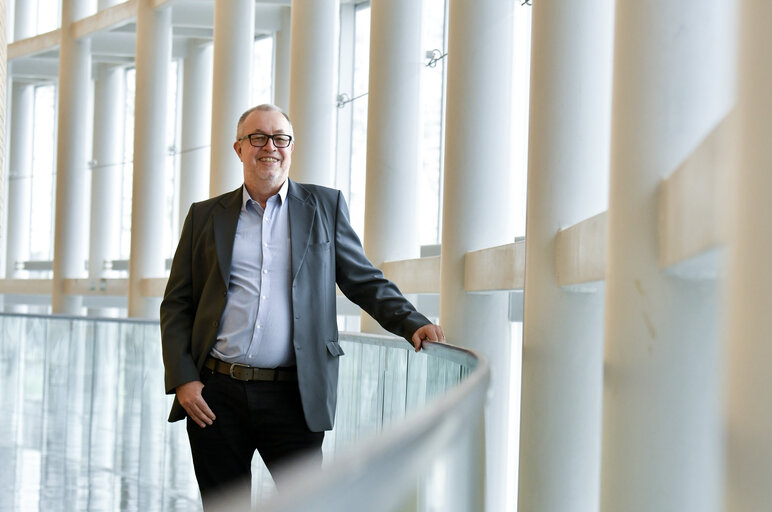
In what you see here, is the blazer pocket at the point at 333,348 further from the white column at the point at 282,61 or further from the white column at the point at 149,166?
the white column at the point at 282,61

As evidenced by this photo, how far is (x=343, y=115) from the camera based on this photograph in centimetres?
1301

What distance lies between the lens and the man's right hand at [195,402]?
3773 mm

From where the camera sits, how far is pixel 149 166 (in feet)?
43.4

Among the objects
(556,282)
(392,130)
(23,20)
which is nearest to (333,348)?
(556,282)

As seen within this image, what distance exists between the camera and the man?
12.6 ft

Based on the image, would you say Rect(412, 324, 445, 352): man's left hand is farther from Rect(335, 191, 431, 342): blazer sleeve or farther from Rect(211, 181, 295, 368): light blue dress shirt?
Rect(211, 181, 295, 368): light blue dress shirt

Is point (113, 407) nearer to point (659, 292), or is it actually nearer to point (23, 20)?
point (659, 292)

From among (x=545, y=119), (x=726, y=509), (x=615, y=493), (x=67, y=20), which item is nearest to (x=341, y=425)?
(x=545, y=119)

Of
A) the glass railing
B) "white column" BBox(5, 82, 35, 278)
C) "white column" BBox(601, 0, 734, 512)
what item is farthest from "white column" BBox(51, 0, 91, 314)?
"white column" BBox(601, 0, 734, 512)

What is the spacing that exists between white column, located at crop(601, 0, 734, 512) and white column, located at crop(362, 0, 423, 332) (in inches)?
204

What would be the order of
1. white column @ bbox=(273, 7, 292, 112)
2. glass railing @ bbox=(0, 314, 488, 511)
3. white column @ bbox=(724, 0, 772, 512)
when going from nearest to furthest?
white column @ bbox=(724, 0, 772, 512) → glass railing @ bbox=(0, 314, 488, 511) → white column @ bbox=(273, 7, 292, 112)

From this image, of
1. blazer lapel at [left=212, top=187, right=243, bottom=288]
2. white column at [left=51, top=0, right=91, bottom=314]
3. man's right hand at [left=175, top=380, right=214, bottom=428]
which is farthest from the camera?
white column at [left=51, top=0, right=91, bottom=314]

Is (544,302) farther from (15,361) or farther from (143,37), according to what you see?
(143,37)

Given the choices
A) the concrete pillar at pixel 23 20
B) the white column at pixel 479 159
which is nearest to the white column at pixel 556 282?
the white column at pixel 479 159
